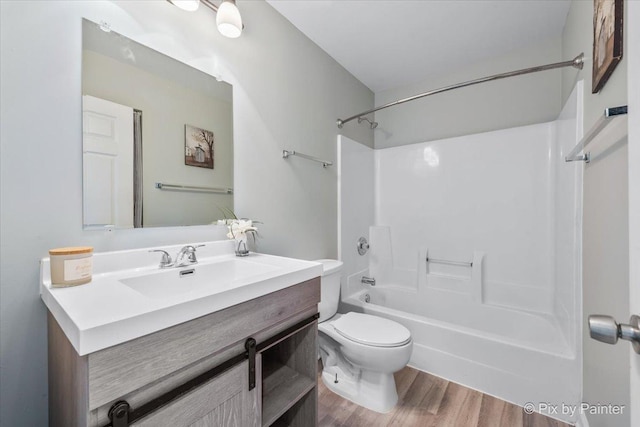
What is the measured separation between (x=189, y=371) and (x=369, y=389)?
121 cm

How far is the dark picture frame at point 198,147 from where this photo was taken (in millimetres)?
1228

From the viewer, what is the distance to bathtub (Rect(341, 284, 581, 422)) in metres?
1.42

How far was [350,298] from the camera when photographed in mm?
2168

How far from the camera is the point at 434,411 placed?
1.45 metres

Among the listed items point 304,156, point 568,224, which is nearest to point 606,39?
point 568,224

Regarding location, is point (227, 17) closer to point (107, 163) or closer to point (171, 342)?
point (107, 163)

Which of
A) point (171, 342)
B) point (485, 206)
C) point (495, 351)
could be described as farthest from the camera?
point (485, 206)

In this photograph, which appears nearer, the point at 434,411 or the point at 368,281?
the point at 434,411

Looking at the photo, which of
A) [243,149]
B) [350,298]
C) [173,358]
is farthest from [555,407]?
[243,149]

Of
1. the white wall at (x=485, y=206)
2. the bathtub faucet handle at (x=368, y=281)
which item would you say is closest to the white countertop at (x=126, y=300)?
the bathtub faucet handle at (x=368, y=281)

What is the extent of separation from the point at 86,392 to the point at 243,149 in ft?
3.89

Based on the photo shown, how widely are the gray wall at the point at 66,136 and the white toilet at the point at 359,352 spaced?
1.68 feet

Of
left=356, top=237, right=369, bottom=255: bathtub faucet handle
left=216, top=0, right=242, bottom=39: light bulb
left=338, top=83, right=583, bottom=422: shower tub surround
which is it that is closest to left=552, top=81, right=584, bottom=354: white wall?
left=338, top=83, right=583, bottom=422: shower tub surround

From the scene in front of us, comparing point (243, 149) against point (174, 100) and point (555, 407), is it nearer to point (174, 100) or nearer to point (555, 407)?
point (174, 100)
